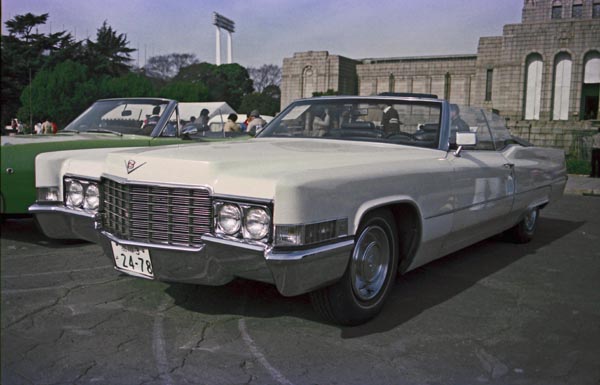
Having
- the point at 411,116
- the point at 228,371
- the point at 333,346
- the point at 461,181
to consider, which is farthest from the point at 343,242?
the point at 411,116

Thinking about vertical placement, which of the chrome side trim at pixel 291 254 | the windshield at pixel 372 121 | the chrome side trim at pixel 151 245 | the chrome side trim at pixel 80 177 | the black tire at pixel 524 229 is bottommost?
the black tire at pixel 524 229

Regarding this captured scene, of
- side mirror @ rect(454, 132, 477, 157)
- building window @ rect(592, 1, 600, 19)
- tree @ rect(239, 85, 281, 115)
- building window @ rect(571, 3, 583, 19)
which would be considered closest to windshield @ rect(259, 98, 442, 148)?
side mirror @ rect(454, 132, 477, 157)

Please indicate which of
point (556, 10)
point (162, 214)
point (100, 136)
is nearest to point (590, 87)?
point (556, 10)

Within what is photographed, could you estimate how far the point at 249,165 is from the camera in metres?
3.39

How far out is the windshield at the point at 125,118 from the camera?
7.44 m

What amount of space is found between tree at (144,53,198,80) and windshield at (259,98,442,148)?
93050 millimetres

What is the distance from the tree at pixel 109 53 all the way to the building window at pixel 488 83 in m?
40.2

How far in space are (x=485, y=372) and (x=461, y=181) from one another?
1.81 metres

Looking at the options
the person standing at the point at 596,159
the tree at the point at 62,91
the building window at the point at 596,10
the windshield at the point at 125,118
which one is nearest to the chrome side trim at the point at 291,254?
the windshield at the point at 125,118

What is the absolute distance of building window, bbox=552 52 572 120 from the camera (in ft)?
158

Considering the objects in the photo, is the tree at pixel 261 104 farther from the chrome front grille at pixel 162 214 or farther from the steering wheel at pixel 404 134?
the chrome front grille at pixel 162 214

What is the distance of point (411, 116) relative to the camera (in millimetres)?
4965

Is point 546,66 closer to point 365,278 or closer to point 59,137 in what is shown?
point 59,137

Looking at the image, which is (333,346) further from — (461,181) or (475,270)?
(475,270)
